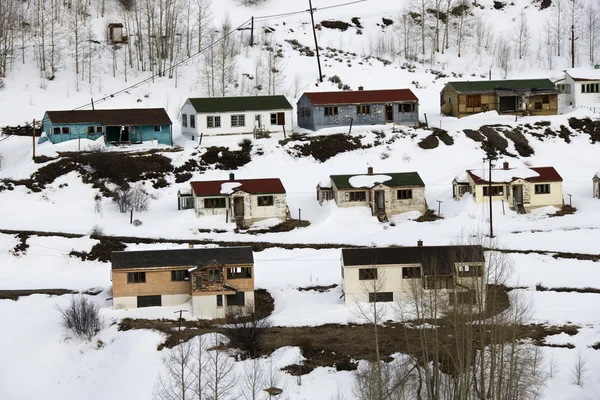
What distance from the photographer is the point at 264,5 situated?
12519 centimetres

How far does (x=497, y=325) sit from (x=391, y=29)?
259 ft

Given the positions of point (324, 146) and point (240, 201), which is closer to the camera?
point (240, 201)

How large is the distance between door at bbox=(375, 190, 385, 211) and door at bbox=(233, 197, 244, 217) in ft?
31.9

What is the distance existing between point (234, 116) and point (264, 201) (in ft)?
51.5

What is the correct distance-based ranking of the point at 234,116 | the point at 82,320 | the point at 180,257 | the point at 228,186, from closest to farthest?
the point at 82,320 → the point at 180,257 → the point at 228,186 → the point at 234,116

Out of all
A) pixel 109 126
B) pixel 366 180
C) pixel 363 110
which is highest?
pixel 363 110

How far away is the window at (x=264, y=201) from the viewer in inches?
3093

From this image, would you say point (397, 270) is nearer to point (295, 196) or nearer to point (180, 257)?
point (180, 257)

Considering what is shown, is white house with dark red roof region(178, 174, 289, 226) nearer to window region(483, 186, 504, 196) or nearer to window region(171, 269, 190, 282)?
window region(483, 186, 504, 196)

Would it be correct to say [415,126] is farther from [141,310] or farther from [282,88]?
[141,310]

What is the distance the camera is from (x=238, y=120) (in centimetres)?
9256

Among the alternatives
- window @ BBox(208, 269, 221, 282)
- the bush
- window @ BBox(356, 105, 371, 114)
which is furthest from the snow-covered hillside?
window @ BBox(208, 269, 221, 282)

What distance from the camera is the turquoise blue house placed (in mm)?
89250

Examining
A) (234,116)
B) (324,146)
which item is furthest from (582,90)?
(234,116)
